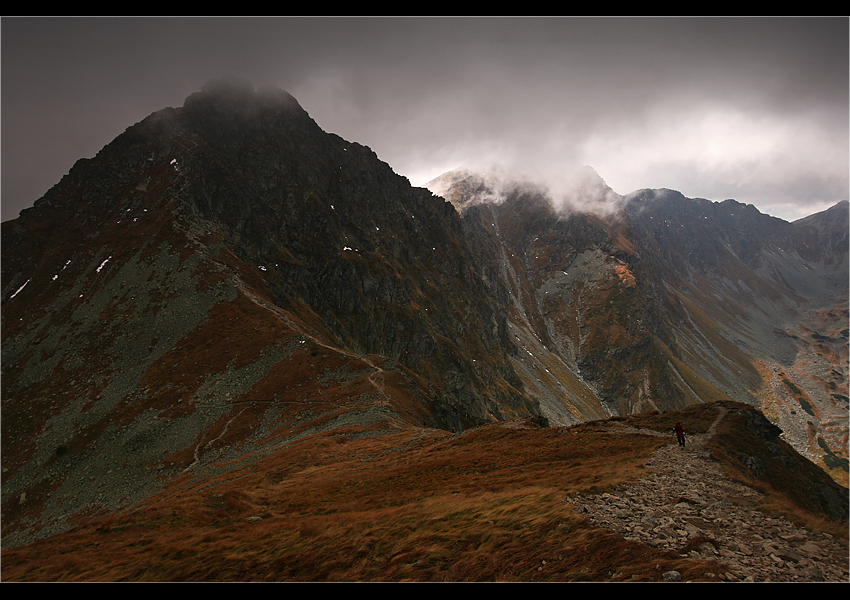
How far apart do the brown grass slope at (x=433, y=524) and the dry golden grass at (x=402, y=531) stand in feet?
0.21

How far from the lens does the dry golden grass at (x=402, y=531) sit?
12250 millimetres

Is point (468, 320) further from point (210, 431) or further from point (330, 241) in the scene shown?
point (210, 431)

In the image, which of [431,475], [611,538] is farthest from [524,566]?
[431,475]

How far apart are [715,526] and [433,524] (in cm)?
1051

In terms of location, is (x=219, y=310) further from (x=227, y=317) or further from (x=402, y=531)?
(x=402, y=531)

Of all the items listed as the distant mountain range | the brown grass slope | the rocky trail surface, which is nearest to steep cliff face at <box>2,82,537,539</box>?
the distant mountain range

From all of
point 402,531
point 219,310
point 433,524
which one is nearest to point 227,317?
point 219,310

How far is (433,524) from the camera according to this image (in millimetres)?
16234

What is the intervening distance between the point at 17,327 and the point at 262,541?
351ft

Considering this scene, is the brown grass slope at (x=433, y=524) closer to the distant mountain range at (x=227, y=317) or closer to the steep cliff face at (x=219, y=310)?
the distant mountain range at (x=227, y=317)

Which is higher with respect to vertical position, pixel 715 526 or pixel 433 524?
pixel 715 526

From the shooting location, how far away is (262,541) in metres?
17.2

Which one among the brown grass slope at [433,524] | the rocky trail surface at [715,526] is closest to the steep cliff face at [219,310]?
the brown grass slope at [433,524]
